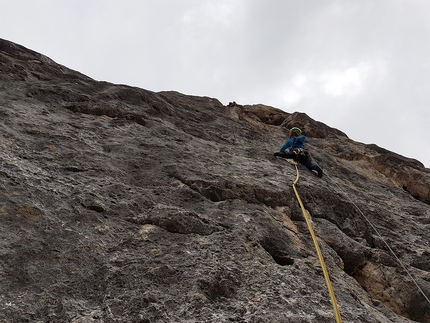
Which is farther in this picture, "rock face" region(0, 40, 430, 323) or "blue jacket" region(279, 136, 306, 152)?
"blue jacket" region(279, 136, 306, 152)

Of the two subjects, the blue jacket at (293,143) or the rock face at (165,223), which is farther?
the blue jacket at (293,143)

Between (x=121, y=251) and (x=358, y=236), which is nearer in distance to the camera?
(x=121, y=251)

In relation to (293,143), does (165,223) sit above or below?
below

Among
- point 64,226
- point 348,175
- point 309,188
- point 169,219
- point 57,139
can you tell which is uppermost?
point 348,175

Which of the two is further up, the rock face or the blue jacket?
the blue jacket

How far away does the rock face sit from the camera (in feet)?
10.7

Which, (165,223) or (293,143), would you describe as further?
(293,143)

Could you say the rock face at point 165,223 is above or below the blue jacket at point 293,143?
below

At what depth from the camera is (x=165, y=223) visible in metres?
4.36

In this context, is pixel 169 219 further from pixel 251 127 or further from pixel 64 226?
pixel 251 127

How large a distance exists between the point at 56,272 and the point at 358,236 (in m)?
4.26

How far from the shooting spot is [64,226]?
378 cm

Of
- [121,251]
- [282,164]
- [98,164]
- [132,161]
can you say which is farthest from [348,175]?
[121,251]

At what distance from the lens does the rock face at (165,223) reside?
10.7 feet
